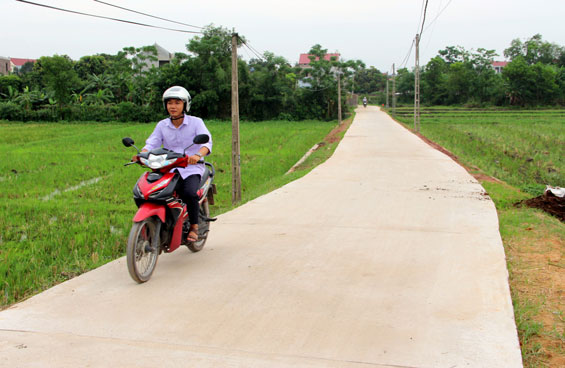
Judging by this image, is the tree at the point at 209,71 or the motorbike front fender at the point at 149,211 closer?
the motorbike front fender at the point at 149,211

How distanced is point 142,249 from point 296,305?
1439 mm

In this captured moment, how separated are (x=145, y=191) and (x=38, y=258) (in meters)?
2.35

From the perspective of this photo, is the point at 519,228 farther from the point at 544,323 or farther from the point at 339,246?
the point at 544,323

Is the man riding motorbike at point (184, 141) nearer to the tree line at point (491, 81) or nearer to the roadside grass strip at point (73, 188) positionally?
the roadside grass strip at point (73, 188)

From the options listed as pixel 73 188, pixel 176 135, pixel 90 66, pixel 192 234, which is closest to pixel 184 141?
pixel 176 135

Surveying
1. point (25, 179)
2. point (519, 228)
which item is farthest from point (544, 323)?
point (25, 179)

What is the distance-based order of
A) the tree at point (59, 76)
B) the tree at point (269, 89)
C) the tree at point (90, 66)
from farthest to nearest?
the tree at point (90, 66), the tree at point (269, 89), the tree at point (59, 76)

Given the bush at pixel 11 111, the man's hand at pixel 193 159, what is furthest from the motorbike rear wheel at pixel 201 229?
the bush at pixel 11 111

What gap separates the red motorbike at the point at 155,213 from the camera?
4098mm

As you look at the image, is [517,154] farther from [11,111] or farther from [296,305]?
[11,111]

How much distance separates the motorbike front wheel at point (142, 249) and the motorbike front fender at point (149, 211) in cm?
7

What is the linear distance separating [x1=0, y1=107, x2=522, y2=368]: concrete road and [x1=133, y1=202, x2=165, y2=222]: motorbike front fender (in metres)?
0.55

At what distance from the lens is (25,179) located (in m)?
12.8

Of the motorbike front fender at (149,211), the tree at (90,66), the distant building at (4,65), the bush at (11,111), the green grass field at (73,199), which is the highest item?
the distant building at (4,65)
